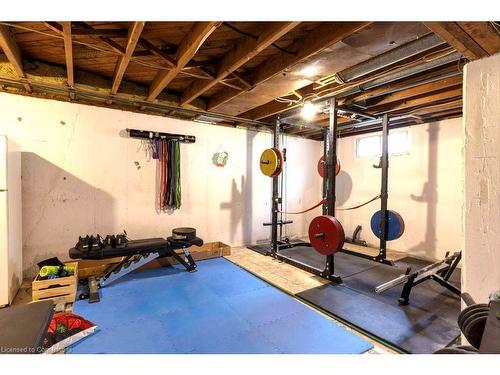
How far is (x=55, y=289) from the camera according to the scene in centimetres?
265

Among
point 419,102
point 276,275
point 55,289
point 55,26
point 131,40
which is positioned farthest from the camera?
point 419,102

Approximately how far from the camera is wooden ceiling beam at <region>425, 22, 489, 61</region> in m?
1.39

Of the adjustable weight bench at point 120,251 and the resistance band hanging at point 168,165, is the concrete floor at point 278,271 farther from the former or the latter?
the resistance band hanging at point 168,165

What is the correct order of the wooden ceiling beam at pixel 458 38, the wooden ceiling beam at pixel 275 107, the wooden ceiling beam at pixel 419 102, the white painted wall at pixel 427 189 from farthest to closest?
the white painted wall at pixel 427 189, the wooden ceiling beam at pixel 275 107, the wooden ceiling beam at pixel 419 102, the wooden ceiling beam at pixel 458 38

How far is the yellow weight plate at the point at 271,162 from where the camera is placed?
4258mm

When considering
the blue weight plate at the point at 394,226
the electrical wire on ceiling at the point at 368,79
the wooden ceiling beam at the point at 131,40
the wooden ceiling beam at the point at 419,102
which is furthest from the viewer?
the blue weight plate at the point at 394,226

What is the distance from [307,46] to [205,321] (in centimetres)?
294

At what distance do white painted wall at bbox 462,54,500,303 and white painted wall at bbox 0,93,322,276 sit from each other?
4.03m

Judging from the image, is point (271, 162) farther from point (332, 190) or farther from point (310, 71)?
point (310, 71)

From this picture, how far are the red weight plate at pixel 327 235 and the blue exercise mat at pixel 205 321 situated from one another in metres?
0.82

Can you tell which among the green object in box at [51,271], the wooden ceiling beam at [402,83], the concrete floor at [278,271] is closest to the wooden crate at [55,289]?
the green object in box at [51,271]

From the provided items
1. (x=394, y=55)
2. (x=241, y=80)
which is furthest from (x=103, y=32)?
(x=394, y=55)

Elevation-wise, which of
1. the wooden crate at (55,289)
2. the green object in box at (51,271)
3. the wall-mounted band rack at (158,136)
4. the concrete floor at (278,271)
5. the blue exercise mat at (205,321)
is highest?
the wall-mounted band rack at (158,136)

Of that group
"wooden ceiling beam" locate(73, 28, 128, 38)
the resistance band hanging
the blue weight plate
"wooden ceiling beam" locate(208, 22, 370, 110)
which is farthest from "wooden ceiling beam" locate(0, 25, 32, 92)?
the blue weight plate
